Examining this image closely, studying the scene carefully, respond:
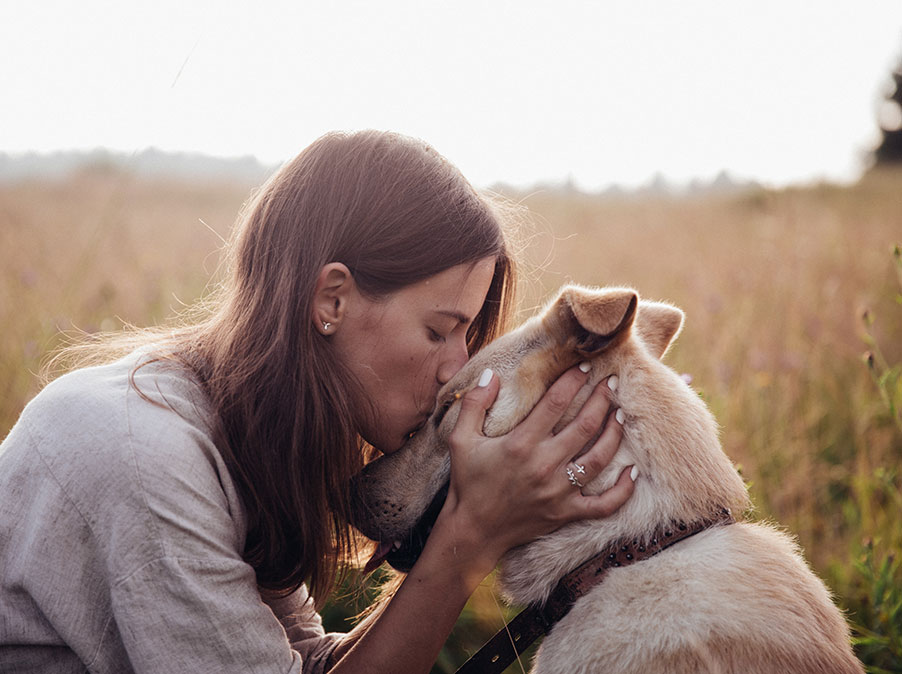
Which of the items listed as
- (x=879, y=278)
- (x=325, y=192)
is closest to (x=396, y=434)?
(x=325, y=192)

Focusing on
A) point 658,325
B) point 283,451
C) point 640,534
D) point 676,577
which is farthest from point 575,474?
point 283,451

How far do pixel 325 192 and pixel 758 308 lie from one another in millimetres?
4522

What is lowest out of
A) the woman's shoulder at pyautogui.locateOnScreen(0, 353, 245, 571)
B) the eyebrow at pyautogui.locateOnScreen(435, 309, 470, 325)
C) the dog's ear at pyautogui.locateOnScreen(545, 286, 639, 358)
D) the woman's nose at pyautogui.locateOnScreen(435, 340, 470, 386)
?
the woman's shoulder at pyautogui.locateOnScreen(0, 353, 245, 571)

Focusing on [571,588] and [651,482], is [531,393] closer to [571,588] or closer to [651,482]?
[651,482]

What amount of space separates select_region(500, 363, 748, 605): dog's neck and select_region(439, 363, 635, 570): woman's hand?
37 millimetres

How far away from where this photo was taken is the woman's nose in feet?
6.92

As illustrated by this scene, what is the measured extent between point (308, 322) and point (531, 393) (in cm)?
67

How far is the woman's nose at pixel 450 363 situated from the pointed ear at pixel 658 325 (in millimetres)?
587

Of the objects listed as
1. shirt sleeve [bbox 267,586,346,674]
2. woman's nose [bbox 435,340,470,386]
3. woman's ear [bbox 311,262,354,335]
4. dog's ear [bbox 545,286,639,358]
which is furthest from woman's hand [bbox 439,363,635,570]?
shirt sleeve [bbox 267,586,346,674]

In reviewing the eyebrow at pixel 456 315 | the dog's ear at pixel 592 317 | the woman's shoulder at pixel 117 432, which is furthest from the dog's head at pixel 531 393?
the woman's shoulder at pixel 117 432

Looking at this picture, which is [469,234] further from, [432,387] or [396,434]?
[396,434]

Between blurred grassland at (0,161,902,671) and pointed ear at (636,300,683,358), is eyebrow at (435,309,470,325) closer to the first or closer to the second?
pointed ear at (636,300,683,358)

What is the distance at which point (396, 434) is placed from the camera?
7.02ft

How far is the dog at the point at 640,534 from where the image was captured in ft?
5.39
